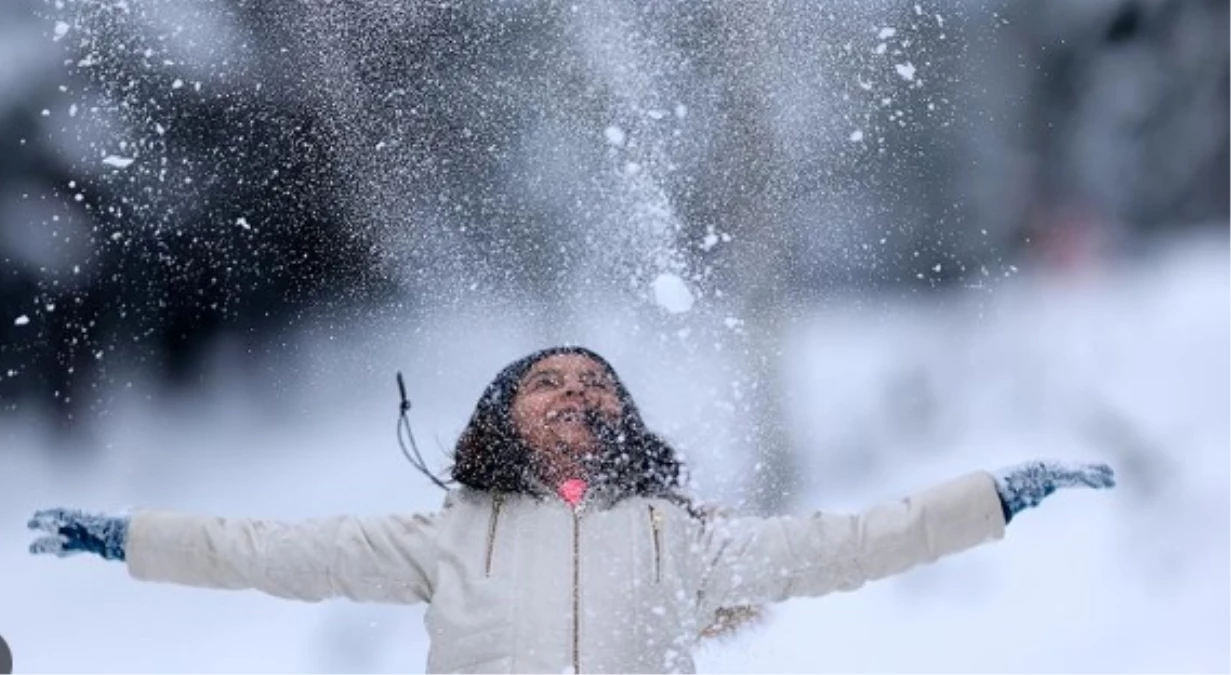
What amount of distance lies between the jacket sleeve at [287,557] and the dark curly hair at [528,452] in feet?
0.63

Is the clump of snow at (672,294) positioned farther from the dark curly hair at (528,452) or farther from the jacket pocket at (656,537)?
the jacket pocket at (656,537)

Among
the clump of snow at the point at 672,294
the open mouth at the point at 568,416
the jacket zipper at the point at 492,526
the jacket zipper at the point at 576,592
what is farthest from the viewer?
the clump of snow at the point at 672,294

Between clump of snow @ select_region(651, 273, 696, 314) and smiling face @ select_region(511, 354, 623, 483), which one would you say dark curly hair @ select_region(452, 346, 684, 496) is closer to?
smiling face @ select_region(511, 354, 623, 483)

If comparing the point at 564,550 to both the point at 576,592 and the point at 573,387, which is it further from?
the point at 573,387

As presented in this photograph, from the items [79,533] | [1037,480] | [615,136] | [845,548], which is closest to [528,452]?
[845,548]

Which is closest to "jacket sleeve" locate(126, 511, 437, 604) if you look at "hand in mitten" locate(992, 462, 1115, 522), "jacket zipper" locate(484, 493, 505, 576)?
"jacket zipper" locate(484, 493, 505, 576)

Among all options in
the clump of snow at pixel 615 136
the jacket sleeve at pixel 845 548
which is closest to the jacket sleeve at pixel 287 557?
the jacket sleeve at pixel 845 548

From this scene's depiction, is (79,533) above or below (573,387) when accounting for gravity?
below

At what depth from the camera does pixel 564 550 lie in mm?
2947

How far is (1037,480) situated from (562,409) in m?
1.04

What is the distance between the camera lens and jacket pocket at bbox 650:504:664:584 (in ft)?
9.74

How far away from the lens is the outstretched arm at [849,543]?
3.04 m

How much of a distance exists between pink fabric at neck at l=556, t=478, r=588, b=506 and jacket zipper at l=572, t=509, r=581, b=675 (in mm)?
30

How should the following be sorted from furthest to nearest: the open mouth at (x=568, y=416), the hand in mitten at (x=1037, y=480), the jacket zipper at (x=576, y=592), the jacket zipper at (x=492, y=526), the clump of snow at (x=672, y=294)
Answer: the clump of snow at (x=672, y=294), the open mouth at (x=568, y=416), the hand in mitten at (x=1037, y=480), the jacket zipper at (x=492, y=526), the jacket zipper at (x=576, y=592)
